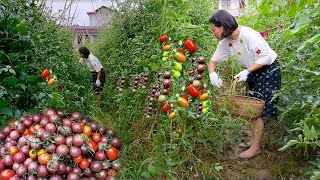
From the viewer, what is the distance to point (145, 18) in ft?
8.61

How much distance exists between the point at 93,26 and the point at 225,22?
9.29ft

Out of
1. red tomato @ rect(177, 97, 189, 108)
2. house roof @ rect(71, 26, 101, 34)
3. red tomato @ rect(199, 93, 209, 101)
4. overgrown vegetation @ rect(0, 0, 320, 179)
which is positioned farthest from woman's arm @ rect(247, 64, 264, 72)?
house roof @ rect(71, 26, 101, 34)

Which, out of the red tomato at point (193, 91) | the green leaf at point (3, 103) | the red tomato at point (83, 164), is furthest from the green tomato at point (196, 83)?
the green leaf at point (3, 103)

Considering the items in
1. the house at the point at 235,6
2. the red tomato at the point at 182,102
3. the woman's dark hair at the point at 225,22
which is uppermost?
the house at the point at 235,6

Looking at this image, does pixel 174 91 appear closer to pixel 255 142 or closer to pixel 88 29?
pixel 255 142

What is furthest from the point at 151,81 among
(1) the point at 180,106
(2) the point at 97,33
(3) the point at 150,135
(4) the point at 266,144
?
(2) the point at 97,33

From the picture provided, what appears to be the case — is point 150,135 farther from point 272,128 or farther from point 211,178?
point 272,128

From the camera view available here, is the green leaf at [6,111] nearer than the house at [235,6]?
Yes

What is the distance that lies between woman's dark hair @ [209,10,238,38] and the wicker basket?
322mm

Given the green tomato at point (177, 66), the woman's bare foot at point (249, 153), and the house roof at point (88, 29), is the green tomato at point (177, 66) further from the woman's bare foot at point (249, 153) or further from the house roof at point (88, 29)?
the house roof at point (88, 29)

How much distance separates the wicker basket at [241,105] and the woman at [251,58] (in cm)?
7

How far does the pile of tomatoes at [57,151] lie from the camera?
1.00 meters

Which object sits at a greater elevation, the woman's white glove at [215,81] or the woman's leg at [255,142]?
the woman's white glove at [215,81]

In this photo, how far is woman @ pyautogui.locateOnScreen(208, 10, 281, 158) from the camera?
5.88 feet
